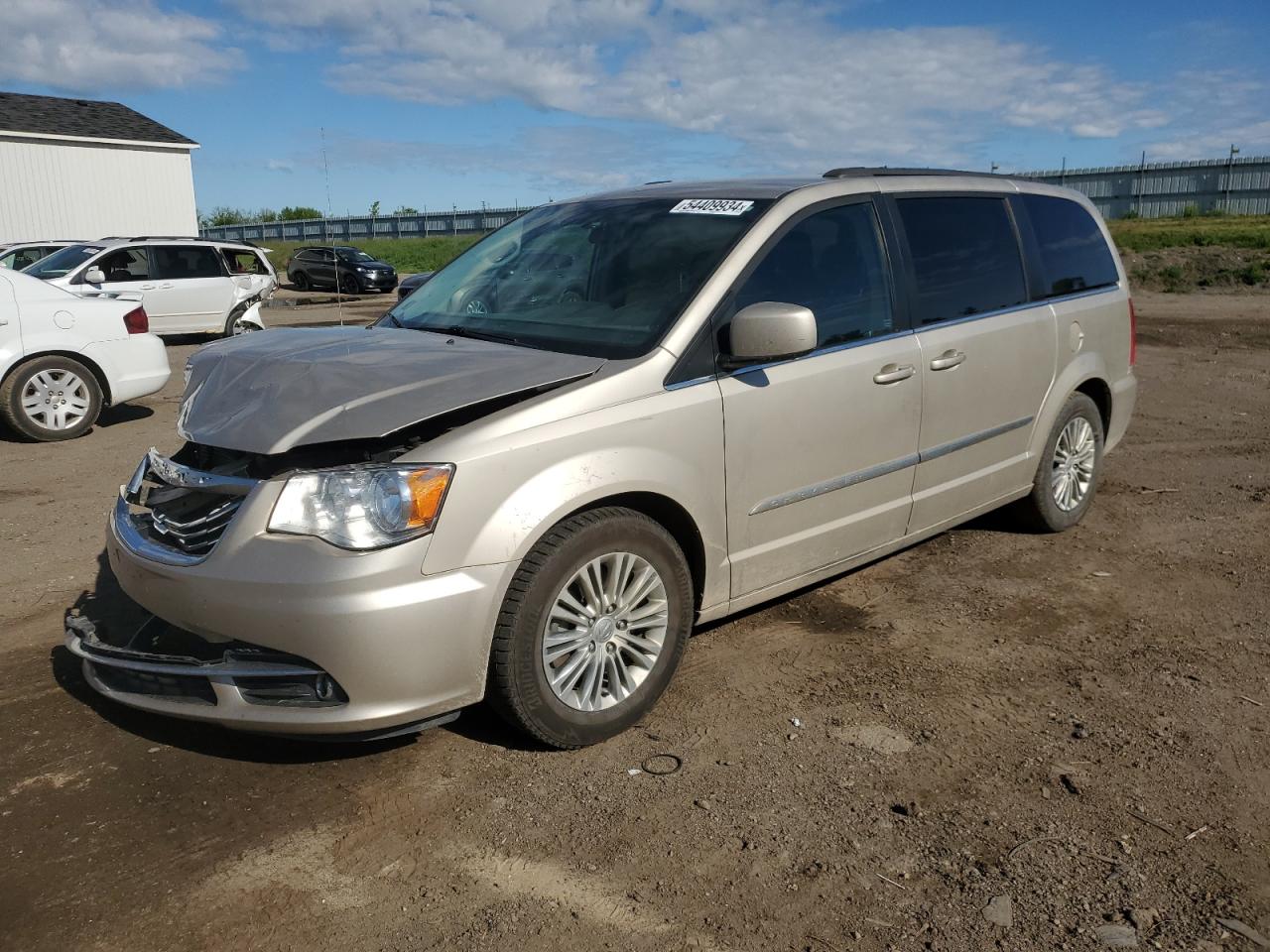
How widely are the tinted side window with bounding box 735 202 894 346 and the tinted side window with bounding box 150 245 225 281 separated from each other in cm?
1413

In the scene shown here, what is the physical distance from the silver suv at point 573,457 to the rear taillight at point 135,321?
17.9ft

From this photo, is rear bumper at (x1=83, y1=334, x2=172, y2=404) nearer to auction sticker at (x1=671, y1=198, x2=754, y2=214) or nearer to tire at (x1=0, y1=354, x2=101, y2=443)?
tire at (x1=0, y1=354, x2=101, y2=443)

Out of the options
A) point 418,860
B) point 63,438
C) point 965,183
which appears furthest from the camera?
point 63,438

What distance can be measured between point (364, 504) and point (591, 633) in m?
0.89

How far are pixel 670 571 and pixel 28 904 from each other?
2117 millimetres

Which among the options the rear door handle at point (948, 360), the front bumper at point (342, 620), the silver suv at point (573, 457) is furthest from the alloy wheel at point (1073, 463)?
the front bumper at point (342, 620)

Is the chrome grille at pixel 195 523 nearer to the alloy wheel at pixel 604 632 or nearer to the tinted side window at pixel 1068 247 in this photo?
the alloy wheel at pixel 604 632

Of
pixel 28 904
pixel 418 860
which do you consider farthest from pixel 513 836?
pixel 28 904

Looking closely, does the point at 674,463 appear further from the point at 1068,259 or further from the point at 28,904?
the point at 1068,259

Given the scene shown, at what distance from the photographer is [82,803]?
10.8 feet

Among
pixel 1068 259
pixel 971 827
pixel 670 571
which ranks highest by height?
pixel 1068 259

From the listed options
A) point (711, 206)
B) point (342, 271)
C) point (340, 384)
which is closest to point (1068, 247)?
point (711, 206)

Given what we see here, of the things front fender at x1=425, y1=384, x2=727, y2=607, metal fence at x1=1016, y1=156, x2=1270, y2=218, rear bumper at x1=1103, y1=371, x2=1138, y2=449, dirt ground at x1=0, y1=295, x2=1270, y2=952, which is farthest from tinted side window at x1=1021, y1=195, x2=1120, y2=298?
metal fence at x1=1016, y1=156, x2=1270, y2=218

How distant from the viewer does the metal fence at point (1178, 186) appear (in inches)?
1542
